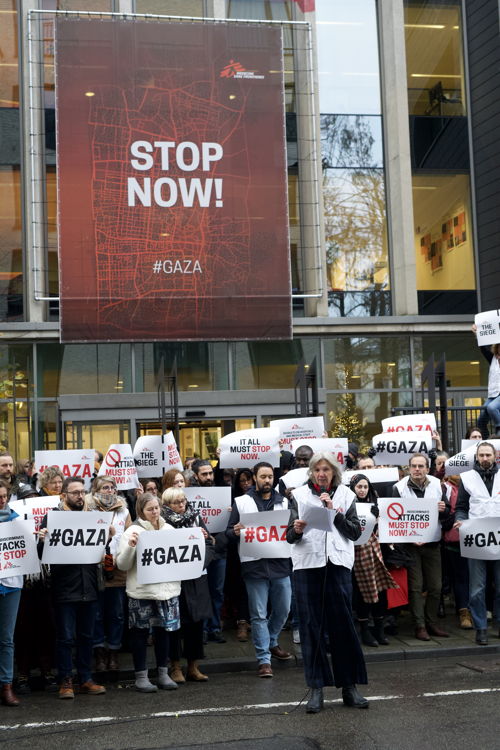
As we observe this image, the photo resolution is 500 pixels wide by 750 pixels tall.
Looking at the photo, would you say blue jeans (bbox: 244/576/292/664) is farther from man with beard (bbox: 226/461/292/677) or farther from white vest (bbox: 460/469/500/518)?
white vest (bbox: 460/469/500/518)

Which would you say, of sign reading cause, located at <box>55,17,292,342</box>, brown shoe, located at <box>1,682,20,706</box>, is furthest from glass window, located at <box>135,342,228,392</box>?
brown shoe, located at <box>1,682,20,706</box>

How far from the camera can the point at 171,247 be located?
22062 mm

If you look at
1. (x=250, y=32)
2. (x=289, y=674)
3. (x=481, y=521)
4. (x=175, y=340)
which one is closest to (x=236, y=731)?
(x=289, y=674)

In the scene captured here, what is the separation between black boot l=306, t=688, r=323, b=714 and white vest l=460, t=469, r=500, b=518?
11.3ft

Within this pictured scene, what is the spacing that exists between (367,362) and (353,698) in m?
16.0

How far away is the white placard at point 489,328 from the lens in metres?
13.7

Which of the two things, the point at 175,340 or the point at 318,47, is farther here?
the point at 318,47

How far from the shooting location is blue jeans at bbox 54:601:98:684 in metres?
8.70

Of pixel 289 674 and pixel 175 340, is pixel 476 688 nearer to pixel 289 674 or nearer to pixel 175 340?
pixel 289 674

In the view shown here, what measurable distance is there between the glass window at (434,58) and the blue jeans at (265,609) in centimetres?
1719

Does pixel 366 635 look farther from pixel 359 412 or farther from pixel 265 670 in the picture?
pixel 359 412

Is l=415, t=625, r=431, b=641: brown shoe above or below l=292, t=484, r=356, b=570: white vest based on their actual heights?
below

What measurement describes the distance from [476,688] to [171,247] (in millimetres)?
15274

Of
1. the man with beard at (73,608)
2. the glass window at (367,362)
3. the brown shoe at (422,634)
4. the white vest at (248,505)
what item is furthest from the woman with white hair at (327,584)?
the glass window at (367,362)
